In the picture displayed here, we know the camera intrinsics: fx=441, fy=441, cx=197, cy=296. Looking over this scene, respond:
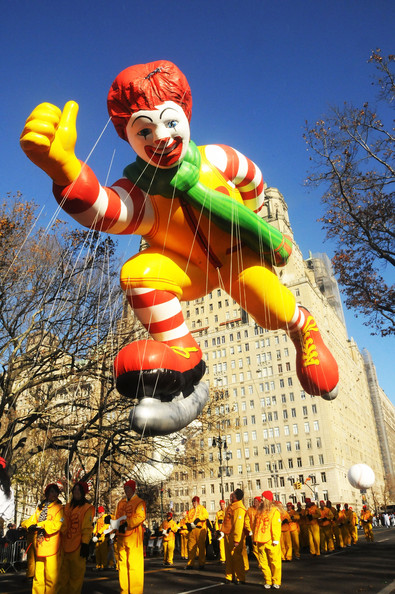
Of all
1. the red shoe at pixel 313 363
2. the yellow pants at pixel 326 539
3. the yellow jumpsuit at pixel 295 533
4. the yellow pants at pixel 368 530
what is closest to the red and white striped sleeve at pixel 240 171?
the red shoe at pixel 313 363

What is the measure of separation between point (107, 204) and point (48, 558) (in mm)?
4178

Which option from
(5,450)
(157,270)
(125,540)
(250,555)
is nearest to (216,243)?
(157,270)

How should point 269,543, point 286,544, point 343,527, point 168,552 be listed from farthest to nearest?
point 343,527
point 168,552
point 286,544
point 269,543

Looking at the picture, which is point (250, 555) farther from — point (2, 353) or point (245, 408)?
point (245, 408)

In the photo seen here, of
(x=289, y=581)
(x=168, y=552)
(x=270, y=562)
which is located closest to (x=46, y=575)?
(x=270, y=562)

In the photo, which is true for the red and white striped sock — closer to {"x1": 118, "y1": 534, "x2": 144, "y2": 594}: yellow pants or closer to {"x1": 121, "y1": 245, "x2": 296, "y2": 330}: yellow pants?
{"x1": 121, "y1": 245, "x2": 296, "y2": 330}: yellow pants

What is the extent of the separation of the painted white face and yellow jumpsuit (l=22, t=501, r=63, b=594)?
441 cm

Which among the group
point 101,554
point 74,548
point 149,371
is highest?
point 149,371

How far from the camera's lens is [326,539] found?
41.1 feet

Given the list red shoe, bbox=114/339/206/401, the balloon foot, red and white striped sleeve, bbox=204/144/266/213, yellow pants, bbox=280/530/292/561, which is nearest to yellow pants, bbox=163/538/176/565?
yellow pants, bbox=280/530/292/561

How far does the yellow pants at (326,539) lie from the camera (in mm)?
12387

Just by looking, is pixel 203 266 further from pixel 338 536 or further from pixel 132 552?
pixel 338 536

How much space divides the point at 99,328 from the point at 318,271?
204 ft

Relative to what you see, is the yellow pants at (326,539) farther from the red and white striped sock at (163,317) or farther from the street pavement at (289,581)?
the red and white striped sock at (163,317)
